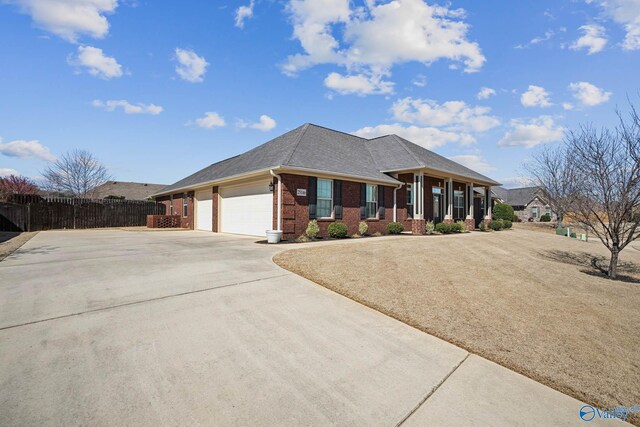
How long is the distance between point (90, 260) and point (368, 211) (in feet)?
39.0

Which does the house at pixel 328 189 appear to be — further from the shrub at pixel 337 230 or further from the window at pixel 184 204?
the window at pixel 184 204

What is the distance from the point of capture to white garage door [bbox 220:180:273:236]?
46.4ft

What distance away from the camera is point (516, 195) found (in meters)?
50.4

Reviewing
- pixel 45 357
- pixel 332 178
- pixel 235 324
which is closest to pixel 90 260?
pixel 45 357

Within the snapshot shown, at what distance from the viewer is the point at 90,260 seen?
7.64m

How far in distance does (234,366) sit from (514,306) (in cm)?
449

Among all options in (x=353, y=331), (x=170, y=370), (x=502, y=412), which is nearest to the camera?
(x=502, y=412)

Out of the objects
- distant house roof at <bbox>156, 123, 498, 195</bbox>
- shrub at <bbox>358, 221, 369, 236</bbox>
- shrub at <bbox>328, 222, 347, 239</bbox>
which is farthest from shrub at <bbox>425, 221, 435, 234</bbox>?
shrub at <bbox>328, 222, 347, 239</bbox>

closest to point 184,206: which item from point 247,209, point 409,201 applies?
point 247,209

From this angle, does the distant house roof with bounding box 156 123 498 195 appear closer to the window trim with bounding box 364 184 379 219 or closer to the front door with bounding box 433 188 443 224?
the window trim with bounding box 364 184 379 219

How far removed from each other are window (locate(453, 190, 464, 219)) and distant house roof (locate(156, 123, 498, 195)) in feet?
5.04

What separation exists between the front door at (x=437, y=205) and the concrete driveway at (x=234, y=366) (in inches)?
613

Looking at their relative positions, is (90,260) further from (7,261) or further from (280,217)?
(280,217)

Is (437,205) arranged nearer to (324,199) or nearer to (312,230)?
(324,199)
